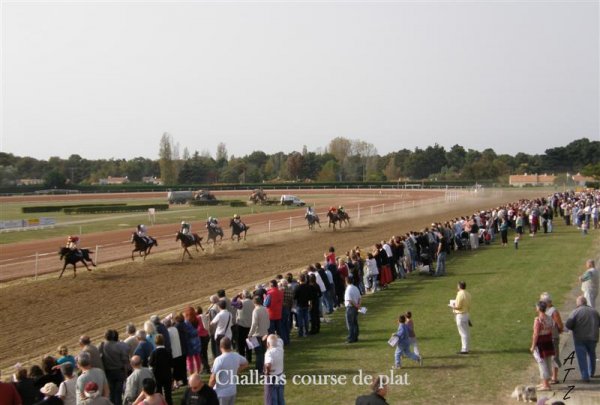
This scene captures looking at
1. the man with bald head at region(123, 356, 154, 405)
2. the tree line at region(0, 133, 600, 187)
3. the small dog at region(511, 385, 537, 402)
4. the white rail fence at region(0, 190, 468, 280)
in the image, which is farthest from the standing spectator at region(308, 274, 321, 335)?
the tree line at region(0, 133, 600, 187)

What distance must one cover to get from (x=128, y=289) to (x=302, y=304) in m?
8.52

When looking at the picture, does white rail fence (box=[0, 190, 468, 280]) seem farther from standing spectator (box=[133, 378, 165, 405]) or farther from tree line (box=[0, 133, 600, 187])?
tree line (box=[0, 133, 600, 187])

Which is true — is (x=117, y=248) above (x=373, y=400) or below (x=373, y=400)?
below

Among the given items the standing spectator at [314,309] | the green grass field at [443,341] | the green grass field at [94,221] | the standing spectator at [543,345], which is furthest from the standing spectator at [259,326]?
the green grass field at [94,221]

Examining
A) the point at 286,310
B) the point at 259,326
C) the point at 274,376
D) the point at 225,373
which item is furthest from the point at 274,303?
the point at 225,373

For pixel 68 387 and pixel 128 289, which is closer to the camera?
pixel 68 387

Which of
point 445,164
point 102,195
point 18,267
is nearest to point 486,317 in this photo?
point 18,267

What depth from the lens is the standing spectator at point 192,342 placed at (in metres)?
10.5

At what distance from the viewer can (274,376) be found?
841 centimetres

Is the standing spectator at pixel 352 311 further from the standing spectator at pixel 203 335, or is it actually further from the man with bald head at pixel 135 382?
the man with bald head at pixel 135 382

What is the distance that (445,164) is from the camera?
154m

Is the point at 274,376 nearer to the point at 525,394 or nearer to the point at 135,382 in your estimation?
the point at 135,382

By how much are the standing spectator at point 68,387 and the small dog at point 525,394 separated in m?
6.21

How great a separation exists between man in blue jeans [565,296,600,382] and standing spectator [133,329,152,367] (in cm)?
664
